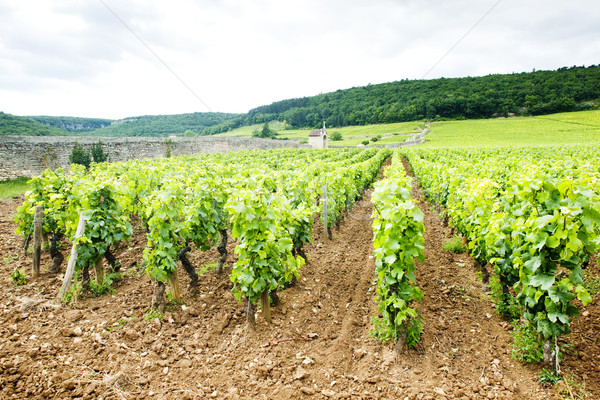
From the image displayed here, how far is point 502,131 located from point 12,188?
70.8 m

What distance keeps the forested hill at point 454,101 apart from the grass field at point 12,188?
68245 millimetres

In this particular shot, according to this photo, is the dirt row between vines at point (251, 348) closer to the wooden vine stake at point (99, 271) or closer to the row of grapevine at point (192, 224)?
the wooden vine stake at point (99, 271)

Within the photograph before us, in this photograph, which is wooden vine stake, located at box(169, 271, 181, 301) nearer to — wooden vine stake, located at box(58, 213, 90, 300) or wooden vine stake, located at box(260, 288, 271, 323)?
wooden vine stake, located at box(260, 288, 271, 323)

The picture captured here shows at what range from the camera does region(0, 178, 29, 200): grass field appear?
15270 millimetres

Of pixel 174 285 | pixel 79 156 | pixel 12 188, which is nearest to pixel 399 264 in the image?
pixel 174 285

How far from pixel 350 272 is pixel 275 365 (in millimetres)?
2907

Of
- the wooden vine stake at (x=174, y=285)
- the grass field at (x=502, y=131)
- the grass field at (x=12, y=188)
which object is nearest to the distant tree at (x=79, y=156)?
the grass field at (x=12, y=188)

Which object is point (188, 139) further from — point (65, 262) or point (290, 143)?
point (65, 262)

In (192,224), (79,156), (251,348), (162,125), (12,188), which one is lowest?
(251,348)

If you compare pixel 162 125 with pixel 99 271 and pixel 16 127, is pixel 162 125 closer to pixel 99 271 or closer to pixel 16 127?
pixel 16 127

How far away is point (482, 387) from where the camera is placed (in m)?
3.21

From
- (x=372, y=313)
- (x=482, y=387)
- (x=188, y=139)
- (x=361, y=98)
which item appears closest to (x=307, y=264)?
(x=372, y=313)

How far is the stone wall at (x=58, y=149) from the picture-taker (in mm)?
20203

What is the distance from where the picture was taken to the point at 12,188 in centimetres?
1756
